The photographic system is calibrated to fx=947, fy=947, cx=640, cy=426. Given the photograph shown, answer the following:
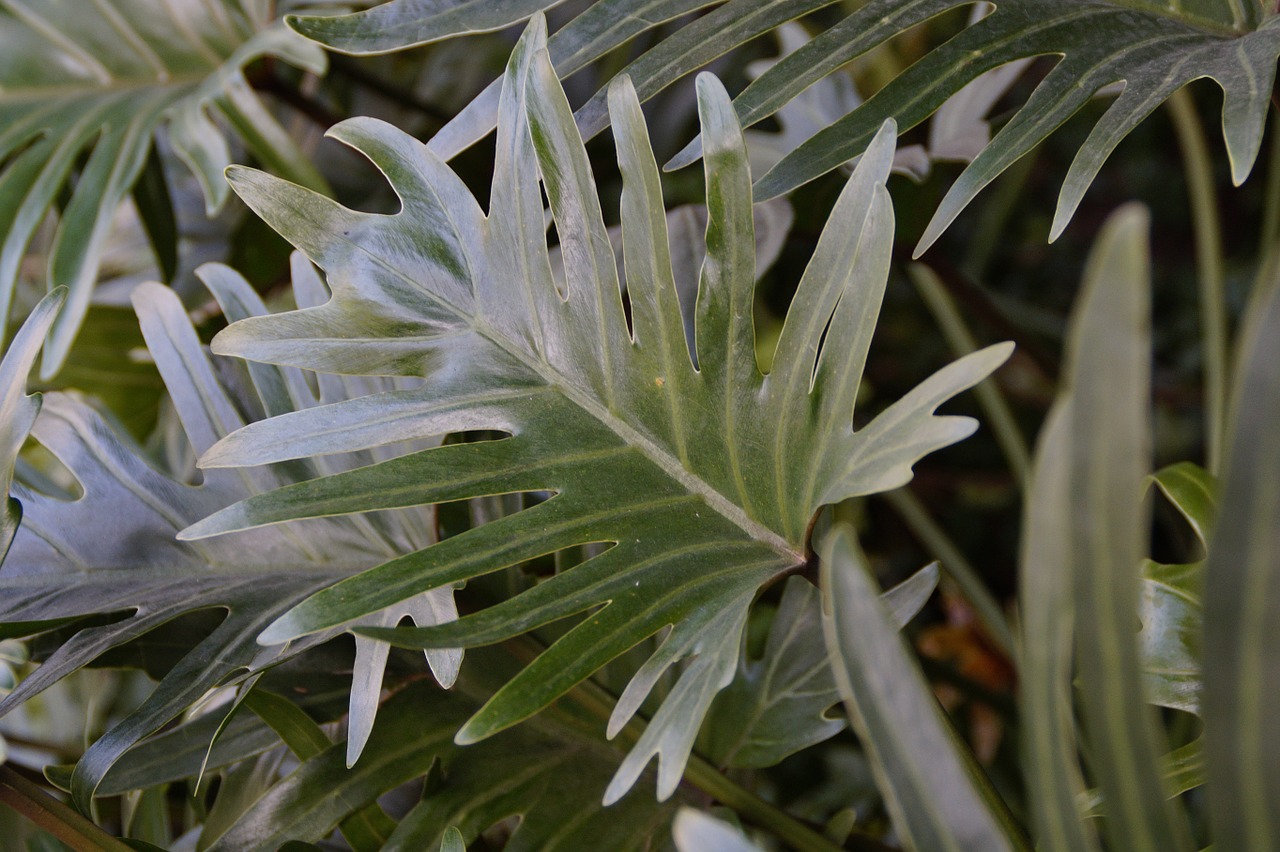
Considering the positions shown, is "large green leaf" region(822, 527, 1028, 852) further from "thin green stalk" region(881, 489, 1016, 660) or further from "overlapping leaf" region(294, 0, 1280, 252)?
"thin green stalk" region(881, 489, 1016, 660)

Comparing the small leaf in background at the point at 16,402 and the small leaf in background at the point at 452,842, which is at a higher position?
the small leaf in background at the point at 16,402

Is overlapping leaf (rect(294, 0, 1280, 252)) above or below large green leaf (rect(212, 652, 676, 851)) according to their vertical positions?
above

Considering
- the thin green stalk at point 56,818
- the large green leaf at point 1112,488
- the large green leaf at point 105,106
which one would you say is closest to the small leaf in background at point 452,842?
the thin green stalk at point 56,818

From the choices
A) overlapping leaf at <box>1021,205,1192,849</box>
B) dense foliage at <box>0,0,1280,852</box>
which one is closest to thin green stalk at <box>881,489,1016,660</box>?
dense foliage at <box>0,0,1280,852</box>

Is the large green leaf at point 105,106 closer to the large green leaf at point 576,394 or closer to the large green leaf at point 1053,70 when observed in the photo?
the large green leaf at point 576,394

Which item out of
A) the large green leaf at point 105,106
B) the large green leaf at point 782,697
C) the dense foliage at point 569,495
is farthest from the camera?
the large green leaf at point 105,106

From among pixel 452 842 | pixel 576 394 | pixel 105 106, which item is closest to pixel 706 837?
pixel 452 842

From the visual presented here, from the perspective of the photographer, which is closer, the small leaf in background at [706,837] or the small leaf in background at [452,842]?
the small leaf in background at [706,837]

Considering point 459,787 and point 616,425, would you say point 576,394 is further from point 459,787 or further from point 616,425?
point 459,787
